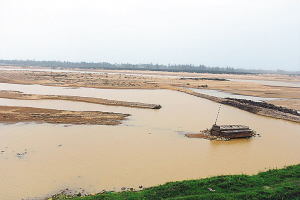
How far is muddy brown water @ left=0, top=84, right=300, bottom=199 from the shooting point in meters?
8.13

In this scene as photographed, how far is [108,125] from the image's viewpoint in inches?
611

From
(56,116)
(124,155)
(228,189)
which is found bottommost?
(124,155)

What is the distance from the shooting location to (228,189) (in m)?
6.80

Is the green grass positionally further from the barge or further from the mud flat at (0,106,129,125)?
the mud flat at (0,106,129,125)

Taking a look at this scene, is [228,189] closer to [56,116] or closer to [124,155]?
[124,155]

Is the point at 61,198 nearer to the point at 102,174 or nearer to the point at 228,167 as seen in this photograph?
the point at 102,174

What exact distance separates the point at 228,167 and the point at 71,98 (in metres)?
20.1

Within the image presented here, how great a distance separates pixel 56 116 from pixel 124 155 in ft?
30.0

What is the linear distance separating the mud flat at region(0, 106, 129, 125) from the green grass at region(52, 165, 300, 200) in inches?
384

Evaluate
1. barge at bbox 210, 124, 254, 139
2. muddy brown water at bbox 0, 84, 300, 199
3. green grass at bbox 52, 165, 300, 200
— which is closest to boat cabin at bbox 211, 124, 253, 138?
barge at bbox 210, 124, 254, 139

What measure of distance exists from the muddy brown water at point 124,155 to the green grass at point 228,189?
4.38ft

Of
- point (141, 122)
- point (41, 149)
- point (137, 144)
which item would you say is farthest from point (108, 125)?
point (41, 149)

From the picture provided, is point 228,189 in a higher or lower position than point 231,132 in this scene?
lower

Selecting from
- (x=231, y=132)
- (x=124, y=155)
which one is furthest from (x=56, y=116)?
(x=231, y=132)
